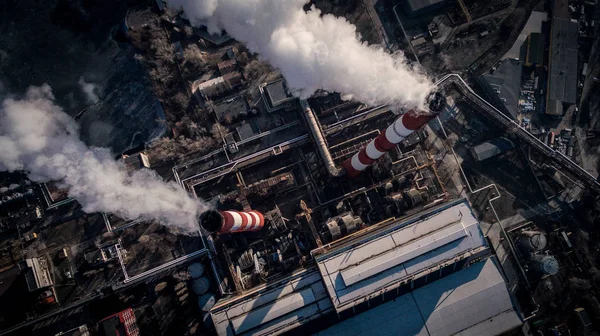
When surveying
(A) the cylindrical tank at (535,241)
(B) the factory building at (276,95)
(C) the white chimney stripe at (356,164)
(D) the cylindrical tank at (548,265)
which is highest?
(B) the factory building at (276,95)

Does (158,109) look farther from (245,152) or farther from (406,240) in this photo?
(406,240)

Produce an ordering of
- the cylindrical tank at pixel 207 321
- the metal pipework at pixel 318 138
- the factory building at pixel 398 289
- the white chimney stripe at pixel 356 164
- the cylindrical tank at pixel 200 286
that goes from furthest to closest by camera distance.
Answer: the metal pipework at pixel 318 138 < the cylindrical tank at pixel 200 286 < the cylindrical tank at pixel 207 321 < the white chimney stripe at pixel 356 164 < the factory building at pixel 398 289

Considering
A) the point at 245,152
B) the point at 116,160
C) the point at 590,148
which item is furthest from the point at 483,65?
the point at 116,160

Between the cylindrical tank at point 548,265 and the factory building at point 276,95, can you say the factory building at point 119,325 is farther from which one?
the cylindrical tank at point 548,265

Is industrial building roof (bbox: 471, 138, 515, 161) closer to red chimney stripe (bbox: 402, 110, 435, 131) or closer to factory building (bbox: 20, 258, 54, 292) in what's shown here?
red chimney stripe (bbox: 402, 110, 435, 131)

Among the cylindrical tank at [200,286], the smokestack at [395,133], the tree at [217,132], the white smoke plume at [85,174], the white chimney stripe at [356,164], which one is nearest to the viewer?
the smokestack at [395,133]

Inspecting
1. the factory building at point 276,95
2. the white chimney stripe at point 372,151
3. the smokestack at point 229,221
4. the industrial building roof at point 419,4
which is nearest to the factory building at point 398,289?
the smokestack at point 229,221

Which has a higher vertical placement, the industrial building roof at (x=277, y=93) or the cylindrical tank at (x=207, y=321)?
the industrial building roof at (x=277, y=93)

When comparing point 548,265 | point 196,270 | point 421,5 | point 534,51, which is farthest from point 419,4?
point 196,270

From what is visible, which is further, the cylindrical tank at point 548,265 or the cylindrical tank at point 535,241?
the cylindrical tank at point 535,241
